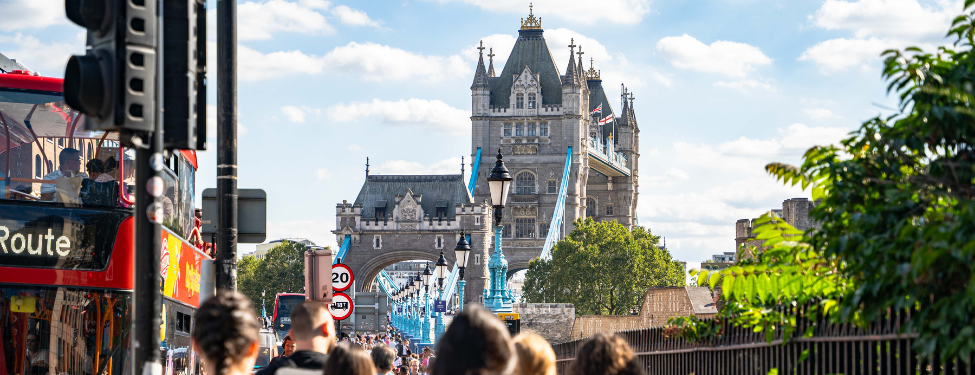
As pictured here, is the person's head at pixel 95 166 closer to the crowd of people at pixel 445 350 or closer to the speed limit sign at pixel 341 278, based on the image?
the speed limit sign at pixel 341 278

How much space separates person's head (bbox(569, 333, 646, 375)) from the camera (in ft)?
13.3

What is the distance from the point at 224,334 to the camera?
3785 mm

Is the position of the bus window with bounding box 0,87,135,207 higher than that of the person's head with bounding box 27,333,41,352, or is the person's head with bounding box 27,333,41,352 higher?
the bus window with bounding box 0,87,135,207

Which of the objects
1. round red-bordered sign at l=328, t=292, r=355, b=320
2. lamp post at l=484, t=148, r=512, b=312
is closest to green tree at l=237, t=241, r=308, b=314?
lamp post at l=484, t=148, r=512, b=312

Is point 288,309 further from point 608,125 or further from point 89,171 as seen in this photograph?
point 608,125

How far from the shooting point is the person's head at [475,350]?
10.2ft

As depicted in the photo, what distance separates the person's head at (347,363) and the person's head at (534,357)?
24.4 inches

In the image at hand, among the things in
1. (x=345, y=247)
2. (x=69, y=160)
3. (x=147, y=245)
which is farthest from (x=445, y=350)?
(x=345, y=247)

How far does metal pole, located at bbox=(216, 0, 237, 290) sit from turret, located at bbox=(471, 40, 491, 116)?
8394 cm

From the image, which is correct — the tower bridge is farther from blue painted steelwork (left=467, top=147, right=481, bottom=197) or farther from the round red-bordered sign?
the round red-bordered sign

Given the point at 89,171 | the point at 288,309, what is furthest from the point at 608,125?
the point at 89,171

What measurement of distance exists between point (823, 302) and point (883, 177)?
111 centimetres


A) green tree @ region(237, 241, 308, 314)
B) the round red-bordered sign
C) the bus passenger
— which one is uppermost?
the bus passenger

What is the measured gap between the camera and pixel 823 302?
498cm
